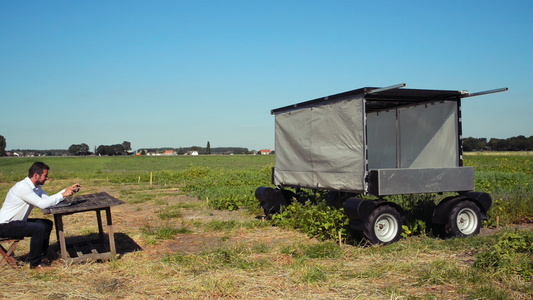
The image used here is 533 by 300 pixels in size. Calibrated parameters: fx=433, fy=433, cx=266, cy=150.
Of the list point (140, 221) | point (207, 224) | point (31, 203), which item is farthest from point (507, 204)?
point (31, 203)

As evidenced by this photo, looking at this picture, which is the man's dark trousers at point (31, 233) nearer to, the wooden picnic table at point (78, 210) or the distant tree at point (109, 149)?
the wooden picnic table at point (78, 210)

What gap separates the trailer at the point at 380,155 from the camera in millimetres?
8336

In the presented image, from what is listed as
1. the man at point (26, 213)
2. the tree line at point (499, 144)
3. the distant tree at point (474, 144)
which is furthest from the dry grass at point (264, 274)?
the distant tree at point (474, 144)

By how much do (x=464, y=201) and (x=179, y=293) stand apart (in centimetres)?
617

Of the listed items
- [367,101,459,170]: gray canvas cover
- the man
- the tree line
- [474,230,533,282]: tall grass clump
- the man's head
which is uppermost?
the tree line

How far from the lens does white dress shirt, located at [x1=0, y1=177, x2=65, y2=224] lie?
7.11m

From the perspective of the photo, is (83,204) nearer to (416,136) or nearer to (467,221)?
(467,221)

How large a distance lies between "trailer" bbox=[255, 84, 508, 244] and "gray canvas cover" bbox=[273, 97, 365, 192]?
0.07 feet

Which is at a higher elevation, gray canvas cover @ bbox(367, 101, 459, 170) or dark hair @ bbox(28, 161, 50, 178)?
gray canvas cover @ bbox(367, 101, 459, 170)

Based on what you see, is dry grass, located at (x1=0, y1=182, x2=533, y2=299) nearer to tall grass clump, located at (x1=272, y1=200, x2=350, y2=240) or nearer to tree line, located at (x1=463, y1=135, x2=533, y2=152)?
tall grass clump, located at (x1=272, y1=200, x2=350, y2=240)

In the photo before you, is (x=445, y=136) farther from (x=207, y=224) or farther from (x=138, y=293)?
(x=138, y=293)

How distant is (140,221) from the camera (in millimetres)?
12516

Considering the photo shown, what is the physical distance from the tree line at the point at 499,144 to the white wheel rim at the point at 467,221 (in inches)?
4819

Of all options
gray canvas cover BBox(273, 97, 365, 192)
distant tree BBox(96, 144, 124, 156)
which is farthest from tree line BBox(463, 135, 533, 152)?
distant tree BBox(96, 144, 124, 156)
